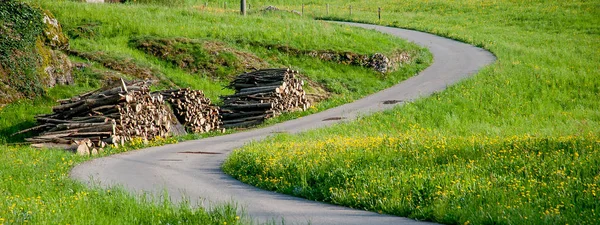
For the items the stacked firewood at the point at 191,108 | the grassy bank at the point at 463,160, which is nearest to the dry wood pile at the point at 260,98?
the stacked firewood at the point at 191,108

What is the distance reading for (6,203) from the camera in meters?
12.3

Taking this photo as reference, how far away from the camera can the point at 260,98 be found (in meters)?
31.0

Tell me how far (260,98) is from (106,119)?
8315mm

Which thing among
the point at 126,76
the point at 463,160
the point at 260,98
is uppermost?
the point at 463,160

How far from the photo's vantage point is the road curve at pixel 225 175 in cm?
1255

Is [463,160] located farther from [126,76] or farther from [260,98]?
[126,76]

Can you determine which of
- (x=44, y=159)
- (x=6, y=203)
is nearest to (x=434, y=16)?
(x=44, y=159)

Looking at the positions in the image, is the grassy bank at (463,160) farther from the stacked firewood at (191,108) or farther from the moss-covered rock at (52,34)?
the moss-covered rock at (52,34)

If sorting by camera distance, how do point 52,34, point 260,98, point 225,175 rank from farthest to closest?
point 52,34
point 260,98
point 225,175

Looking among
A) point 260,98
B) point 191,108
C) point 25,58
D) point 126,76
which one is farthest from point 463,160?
point 126,76

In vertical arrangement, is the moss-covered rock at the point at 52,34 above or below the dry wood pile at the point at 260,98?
above

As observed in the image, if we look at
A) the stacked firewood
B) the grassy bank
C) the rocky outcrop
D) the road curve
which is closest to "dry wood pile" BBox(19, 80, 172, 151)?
the road curve

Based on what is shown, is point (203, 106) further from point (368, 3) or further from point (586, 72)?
point (368, 3)

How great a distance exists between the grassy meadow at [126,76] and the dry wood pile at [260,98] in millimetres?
1919
